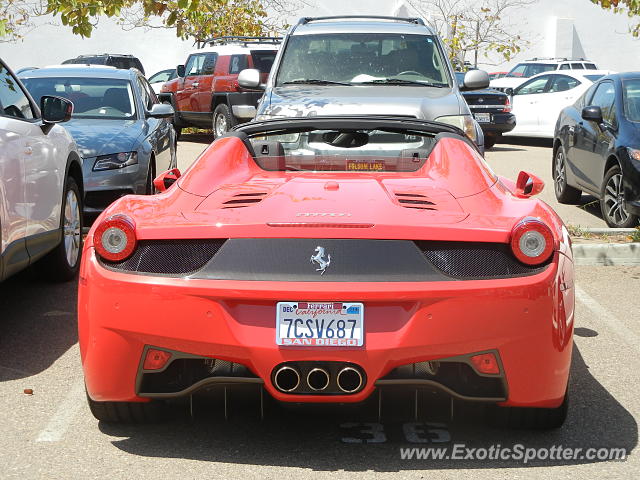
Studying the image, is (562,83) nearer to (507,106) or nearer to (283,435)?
(507,106)

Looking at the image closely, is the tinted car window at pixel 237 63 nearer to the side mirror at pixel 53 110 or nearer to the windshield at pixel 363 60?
the windshield at pixel 363 60

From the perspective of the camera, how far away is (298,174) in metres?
5.18

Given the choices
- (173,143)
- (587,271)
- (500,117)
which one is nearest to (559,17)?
(500,117)

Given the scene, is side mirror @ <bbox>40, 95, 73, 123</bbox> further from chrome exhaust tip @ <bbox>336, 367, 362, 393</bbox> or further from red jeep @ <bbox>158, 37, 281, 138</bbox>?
red jeep @ <bbox>158, 37, 281, 138</bbox>

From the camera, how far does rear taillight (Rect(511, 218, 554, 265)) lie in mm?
4152

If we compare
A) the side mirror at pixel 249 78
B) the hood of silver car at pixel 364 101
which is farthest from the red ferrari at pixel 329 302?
the side mirror at pixel 249 78

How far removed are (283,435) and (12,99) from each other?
142 inches

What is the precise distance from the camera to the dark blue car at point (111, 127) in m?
10.3

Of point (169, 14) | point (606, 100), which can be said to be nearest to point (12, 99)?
point (606, 100)

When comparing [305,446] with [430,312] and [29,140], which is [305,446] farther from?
[29,140]

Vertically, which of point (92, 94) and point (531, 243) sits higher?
point (531, 243)

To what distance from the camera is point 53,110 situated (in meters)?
7.46

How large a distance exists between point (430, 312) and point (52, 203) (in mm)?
4025

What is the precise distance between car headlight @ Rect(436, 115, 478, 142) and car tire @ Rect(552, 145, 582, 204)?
10.6 ft
